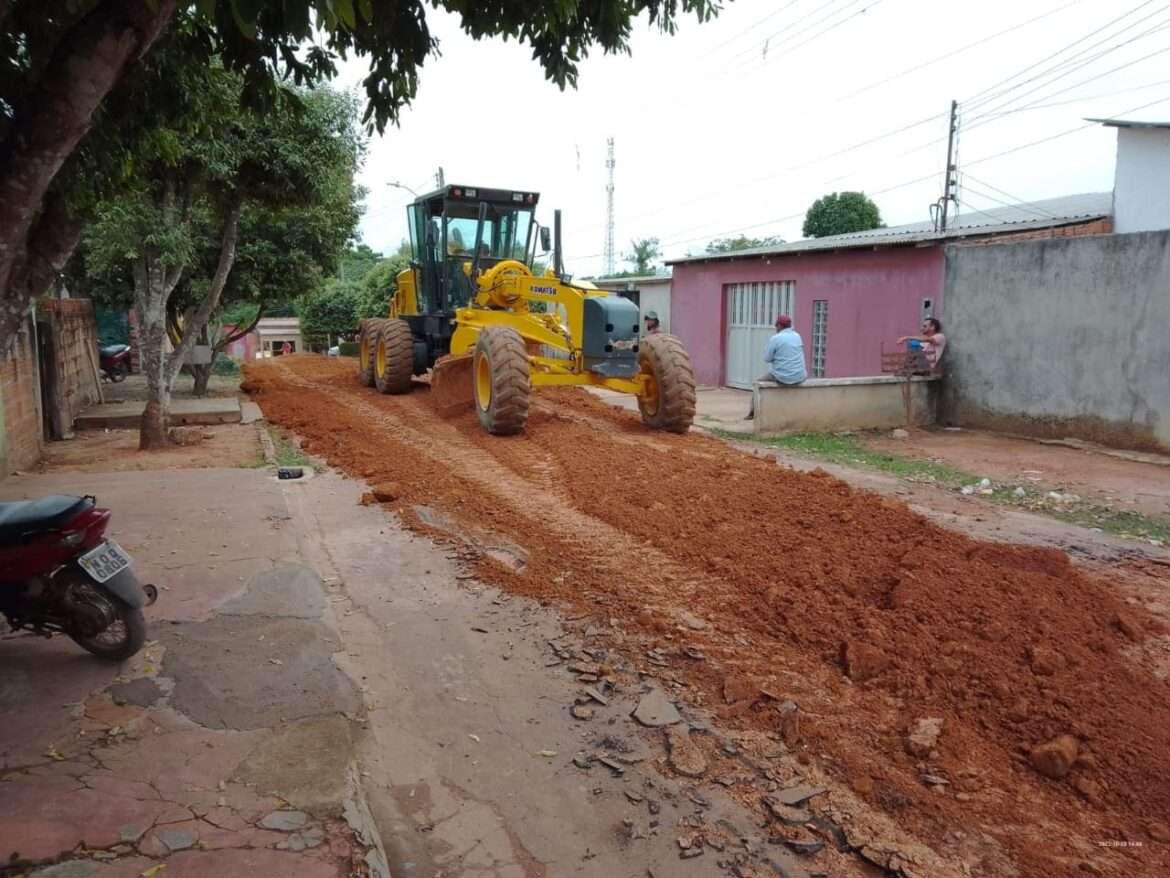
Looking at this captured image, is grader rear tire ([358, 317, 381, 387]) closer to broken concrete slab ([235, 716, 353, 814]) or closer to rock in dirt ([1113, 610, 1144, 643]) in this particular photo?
broken concrete slab ([235, 716, 353, 814])

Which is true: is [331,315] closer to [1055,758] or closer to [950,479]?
[950,479]

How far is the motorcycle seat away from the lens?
4.47m

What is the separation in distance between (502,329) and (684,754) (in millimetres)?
7861

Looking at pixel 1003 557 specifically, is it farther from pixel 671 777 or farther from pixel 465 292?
pixel 465 292

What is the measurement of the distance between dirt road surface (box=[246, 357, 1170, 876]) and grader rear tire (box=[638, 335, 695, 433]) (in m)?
2.27

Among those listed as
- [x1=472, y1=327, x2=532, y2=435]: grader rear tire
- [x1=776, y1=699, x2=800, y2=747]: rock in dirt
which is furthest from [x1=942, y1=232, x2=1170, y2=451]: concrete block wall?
[x1=776, y1=699, x2=800, y2=747]: rock in dirt

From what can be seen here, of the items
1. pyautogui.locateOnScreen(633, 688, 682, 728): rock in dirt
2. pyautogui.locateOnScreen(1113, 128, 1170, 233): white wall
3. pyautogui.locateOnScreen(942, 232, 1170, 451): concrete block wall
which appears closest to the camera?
pyautogui.locateOnScreen(633, 688, 682, 728): rock in dirt

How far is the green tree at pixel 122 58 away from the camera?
3053 millimetres

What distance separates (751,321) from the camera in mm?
18766

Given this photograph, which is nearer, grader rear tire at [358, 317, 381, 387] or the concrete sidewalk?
the concrete sidewalk

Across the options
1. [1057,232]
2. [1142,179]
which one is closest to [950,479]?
[1057,232]

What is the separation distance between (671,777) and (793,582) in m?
2.21

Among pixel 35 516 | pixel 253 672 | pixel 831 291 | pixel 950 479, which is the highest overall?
pixel 831 291

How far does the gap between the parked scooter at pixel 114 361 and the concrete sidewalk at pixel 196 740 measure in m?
17.4
